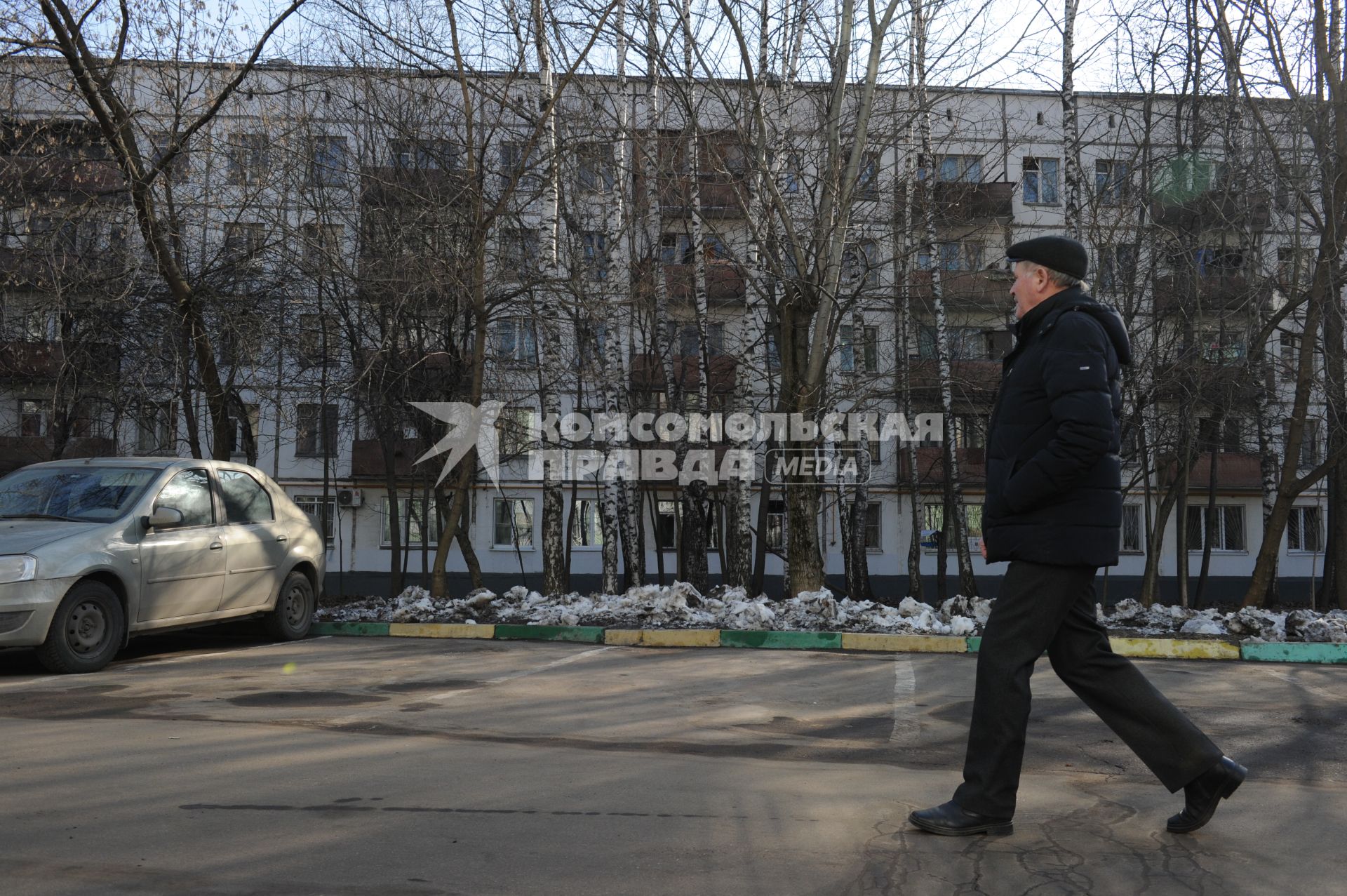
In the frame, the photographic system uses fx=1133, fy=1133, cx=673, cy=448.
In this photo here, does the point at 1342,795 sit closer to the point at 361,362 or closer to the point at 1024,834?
the point at 1024,834

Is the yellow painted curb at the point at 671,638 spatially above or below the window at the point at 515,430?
below

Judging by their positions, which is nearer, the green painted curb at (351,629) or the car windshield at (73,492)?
the car windshield at (73,492)

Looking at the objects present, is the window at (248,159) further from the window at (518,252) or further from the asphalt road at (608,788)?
the asphalt road at (608,788)

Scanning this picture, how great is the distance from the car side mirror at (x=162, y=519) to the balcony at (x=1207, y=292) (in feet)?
47.2

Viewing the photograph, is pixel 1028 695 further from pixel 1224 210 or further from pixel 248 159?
pixel 1224 210

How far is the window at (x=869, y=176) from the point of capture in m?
14.4

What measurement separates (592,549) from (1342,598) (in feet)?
90.0

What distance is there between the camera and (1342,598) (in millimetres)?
16797

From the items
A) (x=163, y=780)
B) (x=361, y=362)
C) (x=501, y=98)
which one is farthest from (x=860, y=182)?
(x=163, y=780)

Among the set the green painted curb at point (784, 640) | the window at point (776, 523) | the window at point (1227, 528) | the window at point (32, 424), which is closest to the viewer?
the green painted curb at point (784, 640)

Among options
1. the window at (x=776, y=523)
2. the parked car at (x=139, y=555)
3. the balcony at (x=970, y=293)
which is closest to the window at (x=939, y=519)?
the window at (x=776, y=523)

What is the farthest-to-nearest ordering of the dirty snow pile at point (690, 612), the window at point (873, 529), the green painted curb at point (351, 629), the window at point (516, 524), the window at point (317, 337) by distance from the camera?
the window at point (873, 529), the window at point (516, 524), the window at point (317, 337), the green painted curb at point (351, 629), the dirty snow pile at point (690, 612)

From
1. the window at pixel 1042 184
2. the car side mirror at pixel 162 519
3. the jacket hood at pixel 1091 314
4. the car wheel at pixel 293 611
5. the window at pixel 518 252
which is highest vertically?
the window at pixel 1042 184

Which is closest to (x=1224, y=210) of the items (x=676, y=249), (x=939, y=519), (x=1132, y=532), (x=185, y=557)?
(x=676, y=249)
